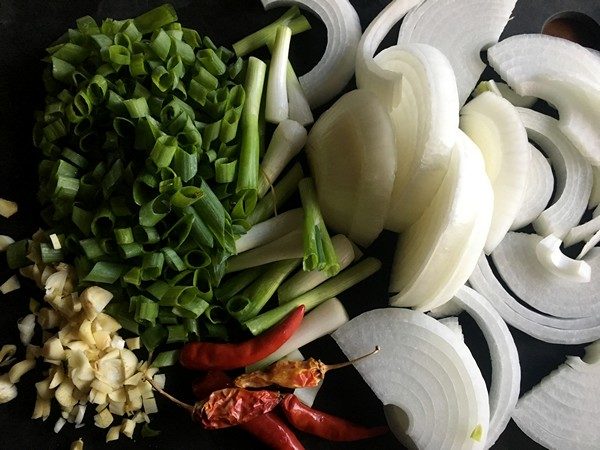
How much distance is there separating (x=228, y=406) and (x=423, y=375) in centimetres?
71

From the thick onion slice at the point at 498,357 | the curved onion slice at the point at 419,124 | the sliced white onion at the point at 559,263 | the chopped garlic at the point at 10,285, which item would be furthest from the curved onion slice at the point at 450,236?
the chopped garlic at the point at 10,285

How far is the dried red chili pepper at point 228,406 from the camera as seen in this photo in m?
2.35

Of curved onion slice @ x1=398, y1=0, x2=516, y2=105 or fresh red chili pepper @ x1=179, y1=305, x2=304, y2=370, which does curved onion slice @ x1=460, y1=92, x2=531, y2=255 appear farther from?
fresh red chili pepper @ x1=179, y1=305, x2=304, y2=370

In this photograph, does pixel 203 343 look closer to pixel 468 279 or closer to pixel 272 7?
pixel 468 279

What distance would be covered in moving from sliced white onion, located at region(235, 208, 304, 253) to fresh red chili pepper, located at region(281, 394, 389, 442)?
22.2 inches

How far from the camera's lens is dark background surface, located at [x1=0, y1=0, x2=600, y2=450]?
2447 mm

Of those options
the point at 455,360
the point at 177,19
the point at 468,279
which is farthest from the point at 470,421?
the point at 177,19

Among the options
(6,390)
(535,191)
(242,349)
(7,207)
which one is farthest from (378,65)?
(6,390)

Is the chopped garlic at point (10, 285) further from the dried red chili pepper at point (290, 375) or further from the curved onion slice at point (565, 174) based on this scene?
the curved onion slice at point (565, 174)

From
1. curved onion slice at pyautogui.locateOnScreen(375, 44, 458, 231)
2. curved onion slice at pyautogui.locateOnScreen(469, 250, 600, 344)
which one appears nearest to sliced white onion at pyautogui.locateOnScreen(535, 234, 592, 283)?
curved onion slice at pyautogui.locateOnScreen(469, 250, 600, 344)

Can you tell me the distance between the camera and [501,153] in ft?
8.07

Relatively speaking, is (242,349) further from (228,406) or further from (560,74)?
(560,74)

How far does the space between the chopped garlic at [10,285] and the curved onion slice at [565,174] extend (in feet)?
6.49

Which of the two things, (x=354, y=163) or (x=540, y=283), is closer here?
(x=354, y=163)
